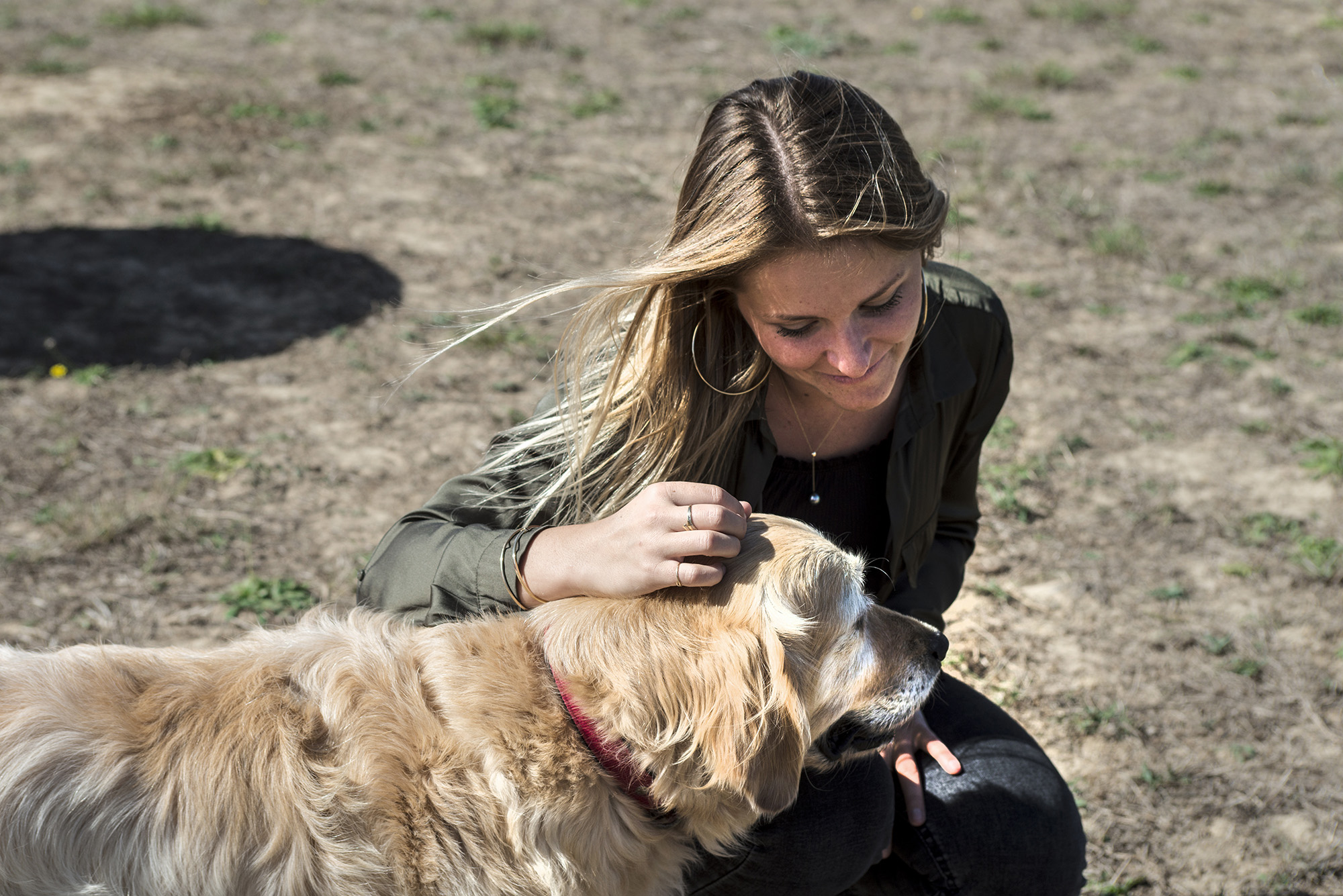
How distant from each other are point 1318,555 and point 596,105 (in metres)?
6.12

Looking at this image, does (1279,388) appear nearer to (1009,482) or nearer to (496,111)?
(1009,482)

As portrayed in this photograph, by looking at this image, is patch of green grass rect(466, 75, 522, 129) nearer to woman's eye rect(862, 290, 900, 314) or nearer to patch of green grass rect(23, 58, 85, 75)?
patch of green grass rect(23, 58, 85, 75)

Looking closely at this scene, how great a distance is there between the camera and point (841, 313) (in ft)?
8.04

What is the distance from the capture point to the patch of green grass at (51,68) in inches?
339

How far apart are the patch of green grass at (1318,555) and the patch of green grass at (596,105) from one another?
19.5 ft

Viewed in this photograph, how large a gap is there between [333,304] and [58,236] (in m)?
2.01

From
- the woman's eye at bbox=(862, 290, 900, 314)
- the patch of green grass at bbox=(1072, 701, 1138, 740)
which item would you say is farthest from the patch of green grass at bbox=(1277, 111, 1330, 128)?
the woman's eye at bbox=(862, 290, 900, 314)

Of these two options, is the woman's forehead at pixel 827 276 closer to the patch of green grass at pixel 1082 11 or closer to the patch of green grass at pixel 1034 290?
the patch of green grass at pixel 1034 290

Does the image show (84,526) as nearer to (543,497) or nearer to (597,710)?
(543,497)

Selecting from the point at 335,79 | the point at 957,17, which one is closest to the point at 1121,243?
the point at 957,17

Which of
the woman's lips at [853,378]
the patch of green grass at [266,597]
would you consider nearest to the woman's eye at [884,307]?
the woman's lips at [853,378]

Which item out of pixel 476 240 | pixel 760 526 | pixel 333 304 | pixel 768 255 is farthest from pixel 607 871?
pixel 476 240

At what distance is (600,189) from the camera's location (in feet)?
23.6

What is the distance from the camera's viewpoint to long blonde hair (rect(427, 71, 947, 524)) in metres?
2.39
